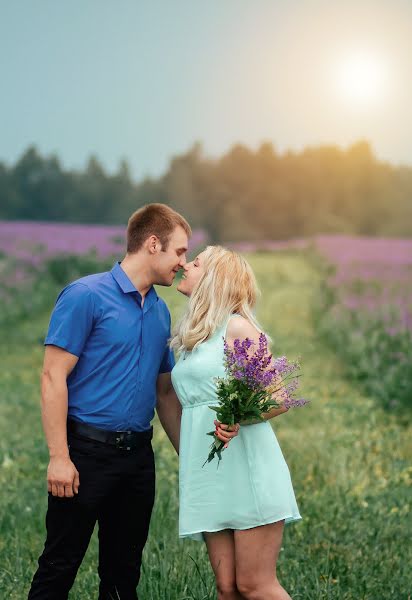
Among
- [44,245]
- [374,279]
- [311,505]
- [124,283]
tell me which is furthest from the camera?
[44,245]

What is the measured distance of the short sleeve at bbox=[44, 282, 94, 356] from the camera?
3.20m

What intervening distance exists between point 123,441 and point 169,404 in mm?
345

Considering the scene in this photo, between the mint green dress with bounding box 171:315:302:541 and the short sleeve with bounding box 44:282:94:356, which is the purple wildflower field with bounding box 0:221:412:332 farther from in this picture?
the short sleeve with bounding box 44:282:94:356

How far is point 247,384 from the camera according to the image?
117 inches

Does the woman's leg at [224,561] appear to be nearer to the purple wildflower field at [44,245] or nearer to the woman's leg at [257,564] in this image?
the woman's leg at [257,564]

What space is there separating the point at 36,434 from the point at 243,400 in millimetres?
5335

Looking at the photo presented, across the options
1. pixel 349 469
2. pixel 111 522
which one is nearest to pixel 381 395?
pixel 349 469

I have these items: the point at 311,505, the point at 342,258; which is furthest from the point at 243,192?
the point at 311,505

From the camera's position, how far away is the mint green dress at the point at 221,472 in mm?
3160

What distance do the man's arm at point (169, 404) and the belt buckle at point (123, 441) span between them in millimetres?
302

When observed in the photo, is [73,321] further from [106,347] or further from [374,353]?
[374,353]

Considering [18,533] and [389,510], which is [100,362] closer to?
[18,533]

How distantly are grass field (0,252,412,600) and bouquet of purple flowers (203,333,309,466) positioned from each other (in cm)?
115

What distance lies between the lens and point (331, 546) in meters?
4.84
